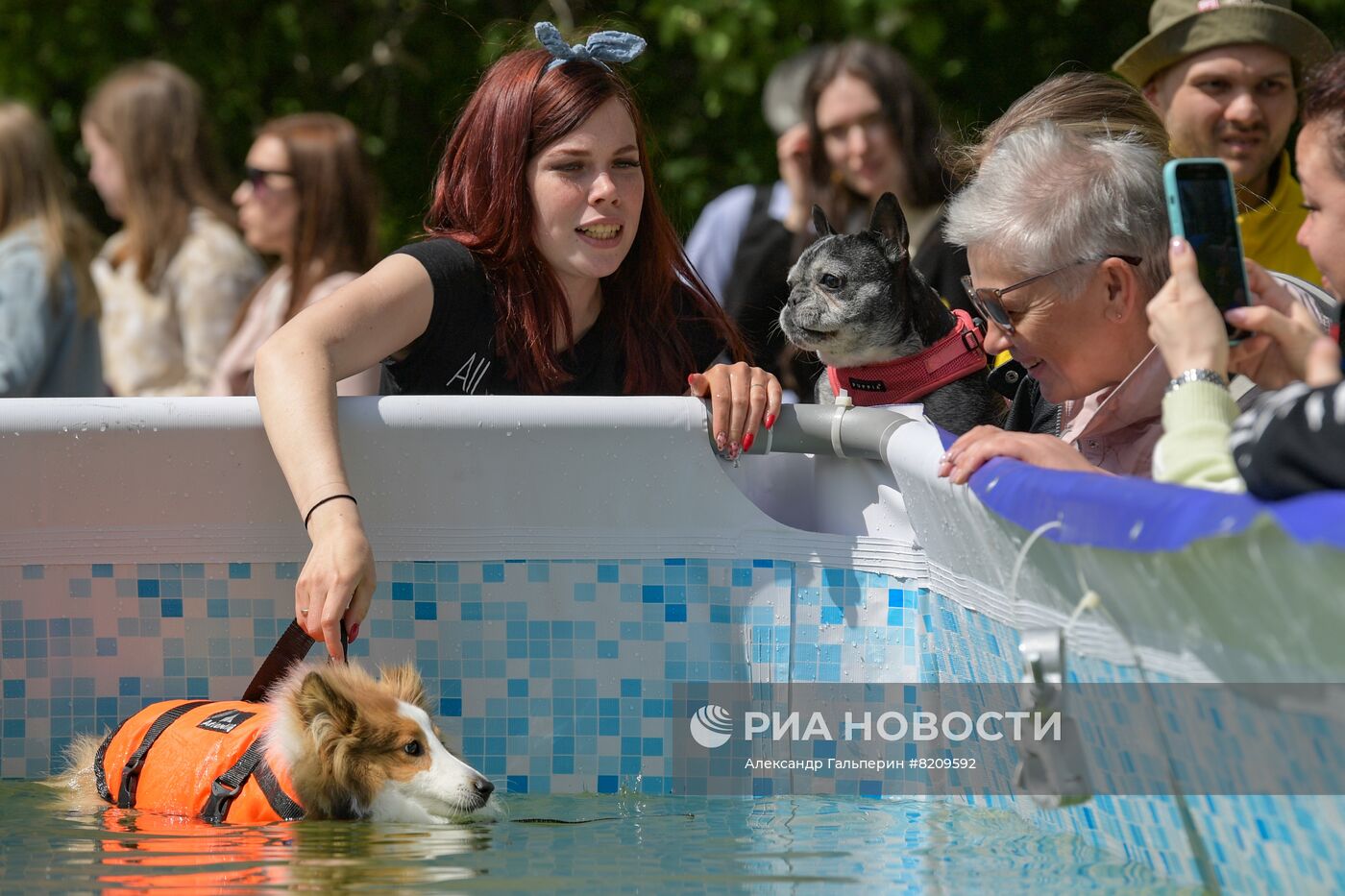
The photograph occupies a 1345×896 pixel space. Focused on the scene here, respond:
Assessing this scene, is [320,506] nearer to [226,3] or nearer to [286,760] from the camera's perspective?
[286,760]

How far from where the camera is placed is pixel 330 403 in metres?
2.99

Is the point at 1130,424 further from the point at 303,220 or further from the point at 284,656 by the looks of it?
the point at 303,220

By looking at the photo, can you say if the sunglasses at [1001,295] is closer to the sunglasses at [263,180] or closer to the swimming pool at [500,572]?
the swimming pool at [500,572]

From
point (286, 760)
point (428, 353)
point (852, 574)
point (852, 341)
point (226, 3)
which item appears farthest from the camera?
point (226, 3)

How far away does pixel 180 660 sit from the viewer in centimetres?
325

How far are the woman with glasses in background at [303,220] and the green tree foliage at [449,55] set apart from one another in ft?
9.16

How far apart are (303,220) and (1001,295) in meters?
3.54

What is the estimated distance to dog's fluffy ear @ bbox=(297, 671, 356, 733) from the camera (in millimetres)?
2744

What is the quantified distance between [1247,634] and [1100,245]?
121 centimetres

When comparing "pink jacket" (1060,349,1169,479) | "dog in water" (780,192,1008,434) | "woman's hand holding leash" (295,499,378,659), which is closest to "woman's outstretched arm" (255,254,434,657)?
"woman's hand holding leash" (295,499,378,659)

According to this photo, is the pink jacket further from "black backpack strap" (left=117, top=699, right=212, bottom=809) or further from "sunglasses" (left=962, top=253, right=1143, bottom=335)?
"black backpack strap" (left=117, top=699, right=212, bottom=809)

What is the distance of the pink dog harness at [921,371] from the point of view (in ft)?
11.8

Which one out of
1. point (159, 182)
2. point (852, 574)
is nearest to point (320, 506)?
point (852, 574)

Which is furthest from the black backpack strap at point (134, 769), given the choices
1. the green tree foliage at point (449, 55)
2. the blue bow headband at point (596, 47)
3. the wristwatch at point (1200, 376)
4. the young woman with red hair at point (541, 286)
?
the green tree foliage at point (449, 55)
